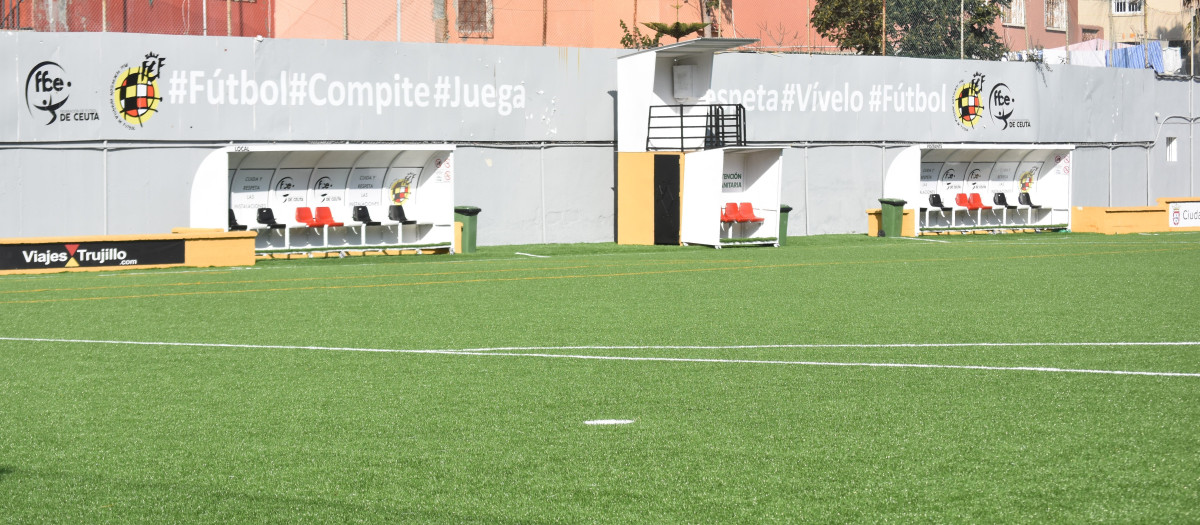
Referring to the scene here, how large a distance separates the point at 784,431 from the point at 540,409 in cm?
166

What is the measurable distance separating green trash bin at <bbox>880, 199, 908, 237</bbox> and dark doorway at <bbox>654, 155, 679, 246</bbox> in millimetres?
6200

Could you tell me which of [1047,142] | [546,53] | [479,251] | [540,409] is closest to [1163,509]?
[540,409]

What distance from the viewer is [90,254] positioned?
72.0ft

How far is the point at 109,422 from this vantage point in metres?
7.83

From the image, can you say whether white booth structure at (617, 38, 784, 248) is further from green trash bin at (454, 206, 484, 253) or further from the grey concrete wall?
green trash bin at (454, 206, 484, 253)

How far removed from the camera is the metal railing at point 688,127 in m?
29.3

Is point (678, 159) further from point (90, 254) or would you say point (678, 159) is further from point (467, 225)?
point (90, 254)

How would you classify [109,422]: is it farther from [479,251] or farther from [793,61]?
[793,61]

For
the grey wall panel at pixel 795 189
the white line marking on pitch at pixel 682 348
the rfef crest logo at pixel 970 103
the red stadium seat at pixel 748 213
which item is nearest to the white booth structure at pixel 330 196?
→ the red stadium seat at pixel 748 213

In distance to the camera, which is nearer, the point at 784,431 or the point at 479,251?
the point at 784,431

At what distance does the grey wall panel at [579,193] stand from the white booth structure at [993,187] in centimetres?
747

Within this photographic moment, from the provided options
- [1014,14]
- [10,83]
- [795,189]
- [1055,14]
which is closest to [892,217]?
[795,189]

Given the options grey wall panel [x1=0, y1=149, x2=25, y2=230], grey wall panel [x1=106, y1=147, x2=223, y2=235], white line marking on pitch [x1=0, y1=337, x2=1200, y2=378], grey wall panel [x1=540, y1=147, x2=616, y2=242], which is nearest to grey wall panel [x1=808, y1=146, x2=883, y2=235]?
grey wall panel [x1=540, y1=147, x2=616, y2=242]

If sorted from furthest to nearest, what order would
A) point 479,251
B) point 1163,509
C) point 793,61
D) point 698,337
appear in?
point 793,61, point 479,251, point 698,337, point 1163,509
